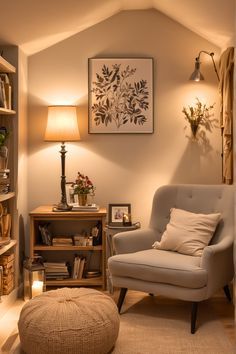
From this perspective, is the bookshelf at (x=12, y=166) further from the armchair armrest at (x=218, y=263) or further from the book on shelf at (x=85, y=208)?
the armchair armrest at (x=218, y=263)

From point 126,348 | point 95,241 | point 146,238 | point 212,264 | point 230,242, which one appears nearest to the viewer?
point 126,348

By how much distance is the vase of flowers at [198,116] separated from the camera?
14.9ft

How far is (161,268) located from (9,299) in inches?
49.6

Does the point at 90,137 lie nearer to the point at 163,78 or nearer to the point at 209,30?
the point at 163,78

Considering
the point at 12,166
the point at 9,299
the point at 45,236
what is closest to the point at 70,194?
the point at 45,236

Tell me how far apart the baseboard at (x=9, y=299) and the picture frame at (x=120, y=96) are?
59.4 inches

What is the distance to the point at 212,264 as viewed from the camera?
3.44 meters

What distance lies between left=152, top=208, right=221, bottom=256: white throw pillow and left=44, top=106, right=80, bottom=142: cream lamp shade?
1.15 metres

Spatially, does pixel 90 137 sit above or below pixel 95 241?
above

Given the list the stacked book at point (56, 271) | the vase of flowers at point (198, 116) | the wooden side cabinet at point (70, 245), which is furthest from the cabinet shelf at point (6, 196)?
the vase of flowers at point (198, 116)

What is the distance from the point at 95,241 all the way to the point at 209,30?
2.01m

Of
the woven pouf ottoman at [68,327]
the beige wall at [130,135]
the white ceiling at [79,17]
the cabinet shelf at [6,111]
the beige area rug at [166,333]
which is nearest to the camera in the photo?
the woven pouf ottoman at [68,327]

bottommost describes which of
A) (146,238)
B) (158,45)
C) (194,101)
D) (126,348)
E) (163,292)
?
(126,348)

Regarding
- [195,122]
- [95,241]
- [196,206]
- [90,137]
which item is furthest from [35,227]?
[195,122]
